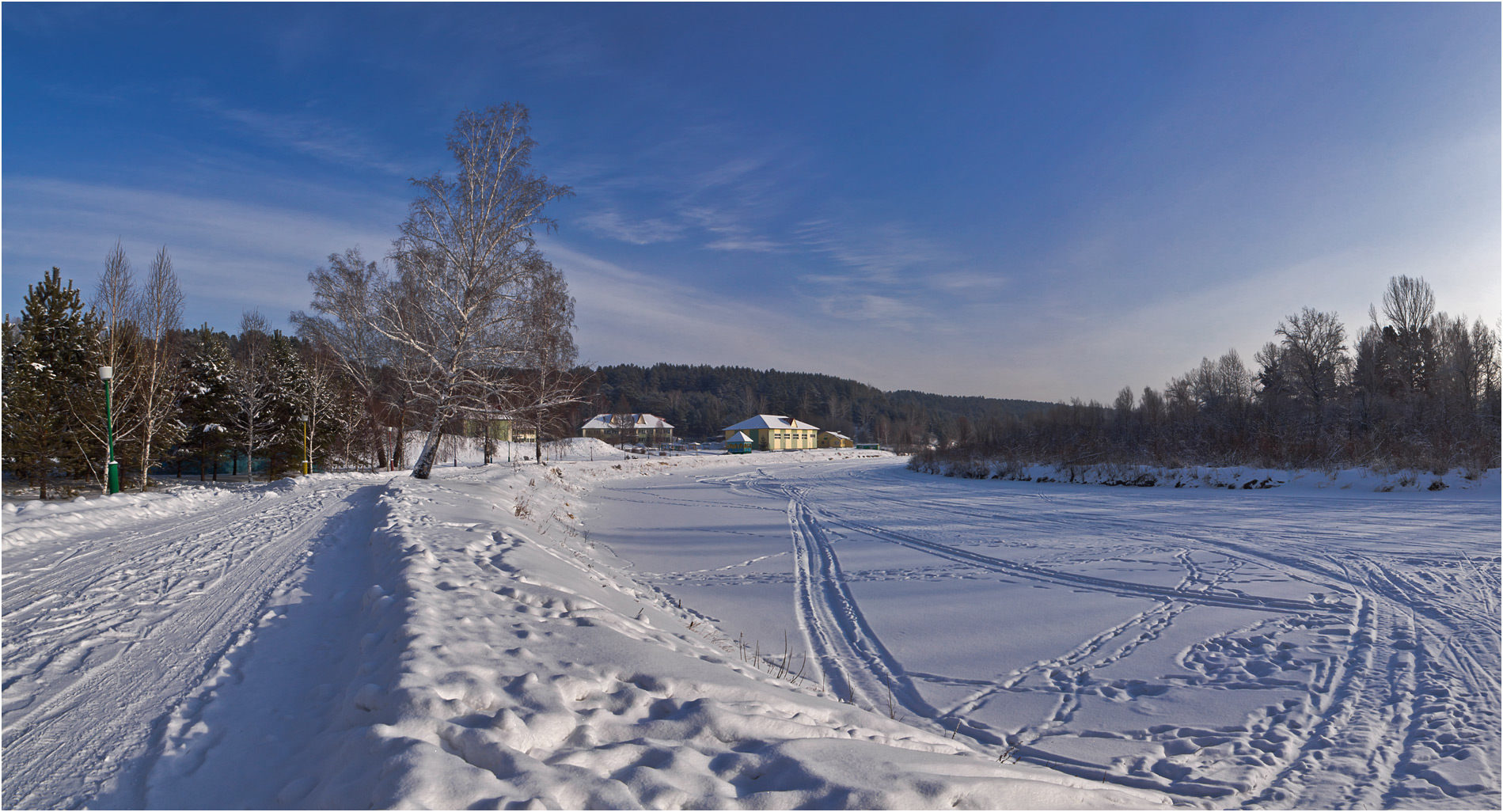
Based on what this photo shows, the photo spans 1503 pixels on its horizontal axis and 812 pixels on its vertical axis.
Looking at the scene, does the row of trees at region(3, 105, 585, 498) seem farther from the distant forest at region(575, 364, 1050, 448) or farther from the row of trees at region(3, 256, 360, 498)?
the distant forest at region(575, 364, 1050, 448)

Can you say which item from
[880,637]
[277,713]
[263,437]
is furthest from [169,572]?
[263,437]

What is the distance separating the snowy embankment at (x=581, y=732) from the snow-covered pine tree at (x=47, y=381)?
1884 cm

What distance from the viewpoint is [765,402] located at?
384 feet

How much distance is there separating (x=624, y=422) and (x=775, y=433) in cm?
2270

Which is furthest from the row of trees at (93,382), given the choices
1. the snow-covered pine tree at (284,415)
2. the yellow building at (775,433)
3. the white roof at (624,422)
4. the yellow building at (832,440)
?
the yellow building at (832,440)

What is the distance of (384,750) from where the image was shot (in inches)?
97.8

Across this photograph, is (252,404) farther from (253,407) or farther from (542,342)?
(542,342)

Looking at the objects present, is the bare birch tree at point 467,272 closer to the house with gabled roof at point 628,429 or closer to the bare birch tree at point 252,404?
the bare birch tree at point 252,404

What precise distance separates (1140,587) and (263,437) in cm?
3013

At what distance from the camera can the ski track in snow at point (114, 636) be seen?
2.83 m

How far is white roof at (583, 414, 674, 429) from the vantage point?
6109 cm

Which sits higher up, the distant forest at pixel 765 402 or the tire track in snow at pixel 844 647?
the distant forest at pixel 765 402

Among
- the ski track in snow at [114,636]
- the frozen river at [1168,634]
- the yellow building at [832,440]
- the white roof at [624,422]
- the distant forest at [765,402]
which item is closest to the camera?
the ski track in snow at [114,636]

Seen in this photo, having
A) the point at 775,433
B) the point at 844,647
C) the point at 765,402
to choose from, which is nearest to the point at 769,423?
the point at 775,433
